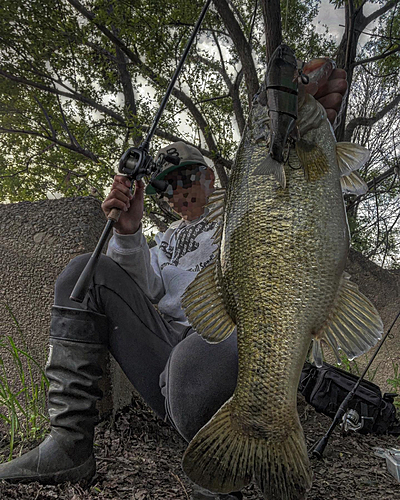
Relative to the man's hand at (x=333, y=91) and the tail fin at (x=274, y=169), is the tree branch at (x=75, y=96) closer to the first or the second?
the man's hand at (x=333, y=91)

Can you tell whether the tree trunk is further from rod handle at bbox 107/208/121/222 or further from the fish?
the fish

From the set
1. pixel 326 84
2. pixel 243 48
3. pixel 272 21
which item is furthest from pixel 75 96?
pixel 326 84

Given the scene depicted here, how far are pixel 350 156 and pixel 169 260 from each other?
4.08 ft

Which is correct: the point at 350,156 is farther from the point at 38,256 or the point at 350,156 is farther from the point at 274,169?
the point at 38,256

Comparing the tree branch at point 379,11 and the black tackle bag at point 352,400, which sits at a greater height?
the tree branch at point 379,11

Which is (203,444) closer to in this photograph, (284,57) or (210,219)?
(210,219)

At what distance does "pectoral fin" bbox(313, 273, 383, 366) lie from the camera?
1.05m

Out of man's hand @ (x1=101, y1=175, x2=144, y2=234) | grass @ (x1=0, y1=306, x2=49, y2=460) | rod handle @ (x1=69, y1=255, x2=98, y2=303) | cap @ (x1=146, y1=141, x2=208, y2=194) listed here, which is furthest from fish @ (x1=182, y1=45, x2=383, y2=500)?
grass @ (x1=0, y1=306, x2=49, y2=460)

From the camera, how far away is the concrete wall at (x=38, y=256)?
8.92 feet

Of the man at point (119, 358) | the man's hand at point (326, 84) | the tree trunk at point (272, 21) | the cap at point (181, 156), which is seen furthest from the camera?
the tree trunk at point (272, 21)

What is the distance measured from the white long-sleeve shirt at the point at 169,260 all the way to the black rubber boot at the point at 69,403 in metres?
0.32

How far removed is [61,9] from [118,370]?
5.30 meters

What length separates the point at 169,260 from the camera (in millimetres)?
2156

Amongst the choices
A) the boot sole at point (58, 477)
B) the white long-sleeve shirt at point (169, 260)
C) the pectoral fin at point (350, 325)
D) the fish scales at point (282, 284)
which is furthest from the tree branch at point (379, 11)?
the boot sole at point (58, 477)
